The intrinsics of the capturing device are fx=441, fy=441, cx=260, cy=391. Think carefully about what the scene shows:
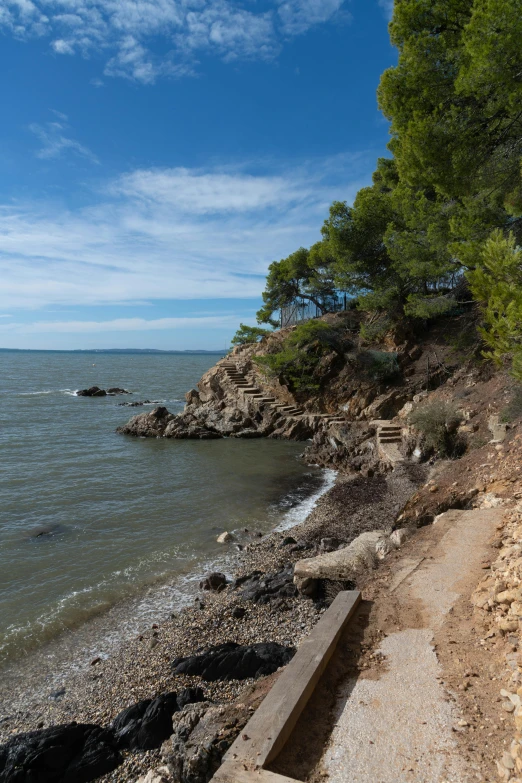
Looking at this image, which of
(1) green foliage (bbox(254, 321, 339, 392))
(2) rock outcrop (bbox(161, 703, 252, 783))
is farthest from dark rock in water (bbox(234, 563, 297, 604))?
(1) green foliage (bbox(254, 321, 339, 392))

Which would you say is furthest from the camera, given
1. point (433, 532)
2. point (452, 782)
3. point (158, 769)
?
point (433, 532)

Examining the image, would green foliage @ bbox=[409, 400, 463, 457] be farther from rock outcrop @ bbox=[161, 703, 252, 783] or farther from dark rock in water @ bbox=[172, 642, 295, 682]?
rock outcrop @ bbox=[161, 703, 252, 783]

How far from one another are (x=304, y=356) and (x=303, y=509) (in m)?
11.3

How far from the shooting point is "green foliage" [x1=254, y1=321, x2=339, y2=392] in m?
22.1

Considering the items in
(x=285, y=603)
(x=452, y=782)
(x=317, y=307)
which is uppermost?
(x=317, y=307)

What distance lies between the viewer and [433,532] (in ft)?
22.4

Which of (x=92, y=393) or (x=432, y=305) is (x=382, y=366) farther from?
(x=92, y=393)

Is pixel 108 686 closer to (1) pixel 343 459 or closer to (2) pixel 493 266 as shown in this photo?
(2) pixel 493 266

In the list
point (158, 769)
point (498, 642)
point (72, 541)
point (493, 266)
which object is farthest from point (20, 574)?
point (493, 266)

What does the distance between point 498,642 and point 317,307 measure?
1064 inches

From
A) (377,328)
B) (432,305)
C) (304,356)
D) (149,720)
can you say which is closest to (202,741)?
(149,720)

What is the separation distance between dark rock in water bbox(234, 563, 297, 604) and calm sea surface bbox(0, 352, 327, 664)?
1164mm

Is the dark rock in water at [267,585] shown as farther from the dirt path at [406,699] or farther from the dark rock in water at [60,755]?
the dark rock in water at [60,755]

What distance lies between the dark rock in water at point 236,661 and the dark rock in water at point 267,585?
4.66ft
